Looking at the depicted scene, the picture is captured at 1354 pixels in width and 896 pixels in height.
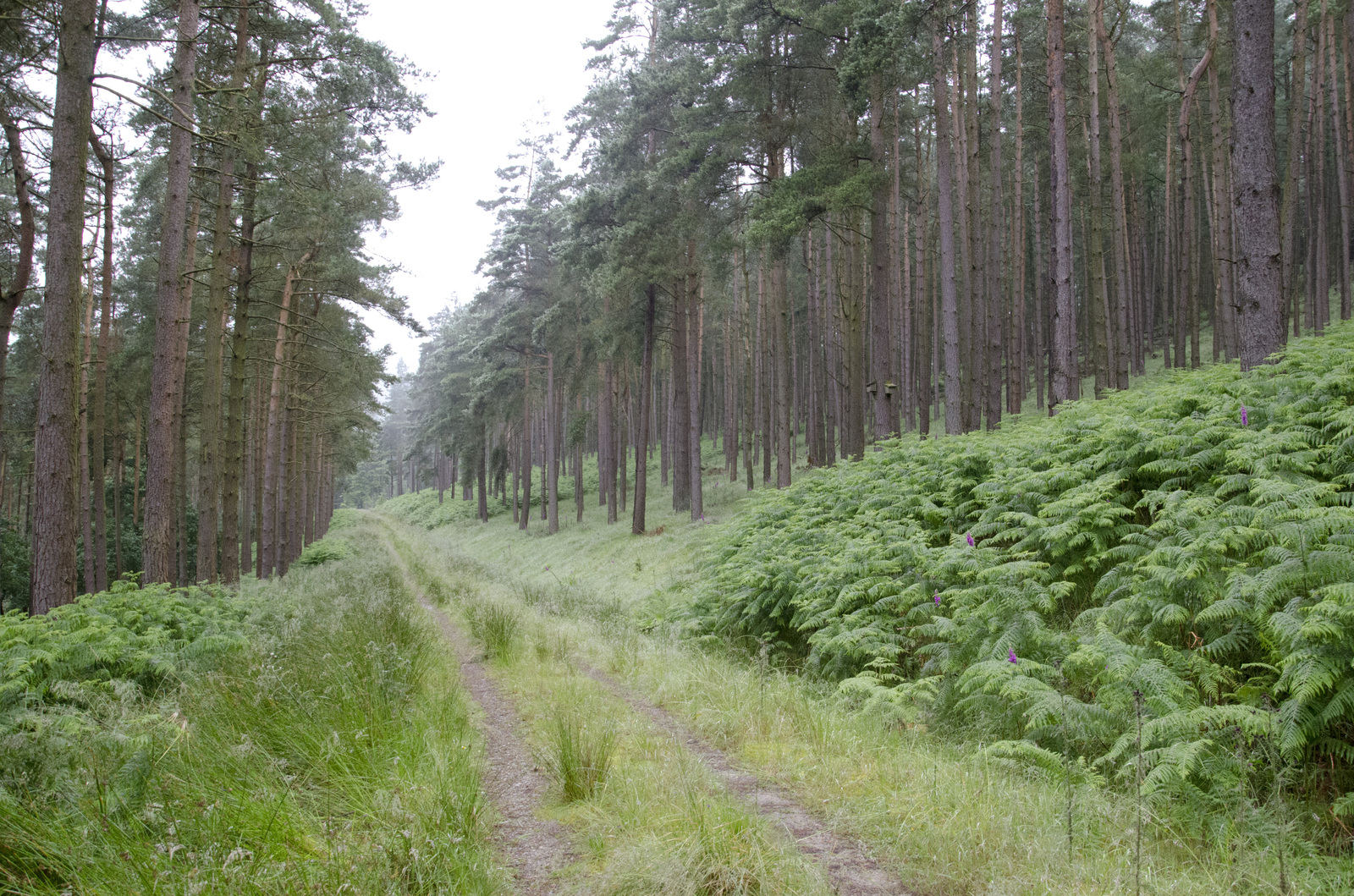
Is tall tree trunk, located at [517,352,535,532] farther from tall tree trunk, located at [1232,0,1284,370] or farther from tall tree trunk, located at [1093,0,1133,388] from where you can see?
tall tree trunk, located at [1232,0,1284,370]

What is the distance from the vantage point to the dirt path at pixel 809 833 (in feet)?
10.1

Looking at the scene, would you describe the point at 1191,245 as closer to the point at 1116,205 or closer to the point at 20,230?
the point at 1116,205

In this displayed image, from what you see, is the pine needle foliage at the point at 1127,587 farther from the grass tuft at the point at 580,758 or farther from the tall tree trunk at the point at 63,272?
the tall tree trunk at the point at 63,272

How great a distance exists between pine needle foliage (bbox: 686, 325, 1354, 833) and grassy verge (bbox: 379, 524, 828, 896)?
1.71m

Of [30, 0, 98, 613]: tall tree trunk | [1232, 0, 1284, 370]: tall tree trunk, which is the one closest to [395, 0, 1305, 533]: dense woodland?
[1232, 0, 1284, 370]: tall tree trunk

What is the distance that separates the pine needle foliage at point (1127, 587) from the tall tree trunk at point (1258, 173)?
27.3 inches

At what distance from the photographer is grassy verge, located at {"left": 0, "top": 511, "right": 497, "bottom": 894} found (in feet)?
8.73

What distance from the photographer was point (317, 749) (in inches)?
163

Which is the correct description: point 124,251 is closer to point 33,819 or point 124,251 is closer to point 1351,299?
point 33,819

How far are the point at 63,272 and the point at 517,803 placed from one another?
22.8 feet

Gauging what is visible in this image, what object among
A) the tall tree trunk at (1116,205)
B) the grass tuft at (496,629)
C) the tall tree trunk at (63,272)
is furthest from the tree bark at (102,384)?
the tall tree trunk at (1116,205)

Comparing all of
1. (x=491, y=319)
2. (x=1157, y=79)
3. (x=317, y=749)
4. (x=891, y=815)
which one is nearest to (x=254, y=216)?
(x=317, y=749)

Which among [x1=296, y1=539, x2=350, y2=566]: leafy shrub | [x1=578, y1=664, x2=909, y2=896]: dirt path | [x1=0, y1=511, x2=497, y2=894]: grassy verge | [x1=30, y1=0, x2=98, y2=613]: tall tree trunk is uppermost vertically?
[x1=30, y1=0, x2=98, y2=613]: tall tree trunk

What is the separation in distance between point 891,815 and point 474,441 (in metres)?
37.0
